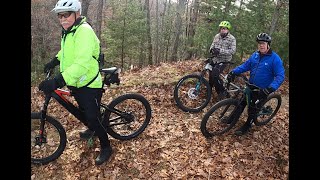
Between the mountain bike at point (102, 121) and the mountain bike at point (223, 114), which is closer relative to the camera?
the mountain bike at point (102, 121)

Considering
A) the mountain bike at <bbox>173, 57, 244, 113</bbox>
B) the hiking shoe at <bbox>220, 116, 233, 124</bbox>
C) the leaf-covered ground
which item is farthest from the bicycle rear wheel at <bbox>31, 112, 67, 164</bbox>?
the hiking shoe at <bbox>220, 116, 233, 124</bbox>

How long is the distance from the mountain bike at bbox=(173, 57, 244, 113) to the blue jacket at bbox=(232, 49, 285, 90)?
0.89 meters

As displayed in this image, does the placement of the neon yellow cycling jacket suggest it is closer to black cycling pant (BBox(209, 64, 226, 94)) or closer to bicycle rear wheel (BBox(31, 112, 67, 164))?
bicycle rear wheel (BBox(31, 112, 67, 164))

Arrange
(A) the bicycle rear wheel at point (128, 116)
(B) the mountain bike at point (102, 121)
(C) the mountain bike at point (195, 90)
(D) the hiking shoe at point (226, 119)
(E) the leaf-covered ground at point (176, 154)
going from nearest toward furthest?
(B) the mountain bike at point (102, 121) < (E) the leaf-covered ground at point (176, 154) < (A) the bicycle rear wheel at point (128, 116) < (D) the hiking shoe at point (226, 119) < (C) the mountain bike at point (195, 90)

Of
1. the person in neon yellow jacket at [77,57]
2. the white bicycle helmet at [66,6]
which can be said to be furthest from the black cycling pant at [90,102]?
the white bicycle helmet at [66,6]

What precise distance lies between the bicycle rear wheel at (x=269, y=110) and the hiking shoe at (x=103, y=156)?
3.91 metres

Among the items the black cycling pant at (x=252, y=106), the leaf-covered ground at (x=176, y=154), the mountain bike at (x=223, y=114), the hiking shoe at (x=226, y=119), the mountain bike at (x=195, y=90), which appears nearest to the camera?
the leaf-covered ground at (x=176, y=154)

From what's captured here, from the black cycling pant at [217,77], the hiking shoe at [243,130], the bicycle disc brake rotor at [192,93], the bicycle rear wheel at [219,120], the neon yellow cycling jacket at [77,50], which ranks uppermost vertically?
the neon yellow cycling jacket at [77,50]

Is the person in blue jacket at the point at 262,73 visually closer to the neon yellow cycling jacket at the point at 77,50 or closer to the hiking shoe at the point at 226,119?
the hiking shoe at the point at 226,119

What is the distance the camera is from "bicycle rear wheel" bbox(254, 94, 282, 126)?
7207 mm

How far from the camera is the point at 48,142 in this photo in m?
5.38

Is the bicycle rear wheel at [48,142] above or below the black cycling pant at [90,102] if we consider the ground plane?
below

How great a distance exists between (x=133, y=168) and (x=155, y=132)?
52.0 inches

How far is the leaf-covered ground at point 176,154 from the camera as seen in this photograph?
542 cm
